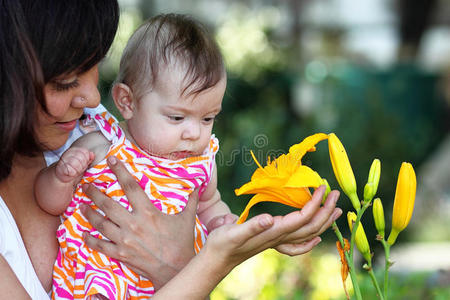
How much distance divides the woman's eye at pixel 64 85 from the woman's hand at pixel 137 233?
0.92 feet

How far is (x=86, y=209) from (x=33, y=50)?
1.79 feet

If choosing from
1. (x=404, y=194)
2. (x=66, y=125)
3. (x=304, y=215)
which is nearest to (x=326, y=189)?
(x=304, y=215)

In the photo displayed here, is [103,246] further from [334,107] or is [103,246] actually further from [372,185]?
[334,107]

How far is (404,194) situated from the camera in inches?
55.2

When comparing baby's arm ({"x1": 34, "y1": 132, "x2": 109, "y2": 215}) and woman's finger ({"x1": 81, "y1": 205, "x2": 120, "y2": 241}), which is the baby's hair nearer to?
baby's arm ({"x1": 34, "y1": 132, "x2": 109, "y2": 215})

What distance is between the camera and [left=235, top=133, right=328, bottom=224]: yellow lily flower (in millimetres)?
1458

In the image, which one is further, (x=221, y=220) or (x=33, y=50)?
(x=221, y=220)

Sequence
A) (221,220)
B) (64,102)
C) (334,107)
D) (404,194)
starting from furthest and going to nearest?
(334,107), (221,220), (64,102), (404,194)

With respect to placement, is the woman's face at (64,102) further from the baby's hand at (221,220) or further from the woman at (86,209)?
the baby's hand at (221,220)

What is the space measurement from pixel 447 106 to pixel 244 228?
23.9 ft

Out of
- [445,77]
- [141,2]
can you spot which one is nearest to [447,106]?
[445,77]

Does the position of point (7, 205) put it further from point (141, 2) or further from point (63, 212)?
point (141, 2)

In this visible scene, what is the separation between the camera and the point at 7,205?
1790 millimetres

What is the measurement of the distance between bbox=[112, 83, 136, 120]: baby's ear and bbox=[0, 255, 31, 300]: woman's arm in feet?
1.85
